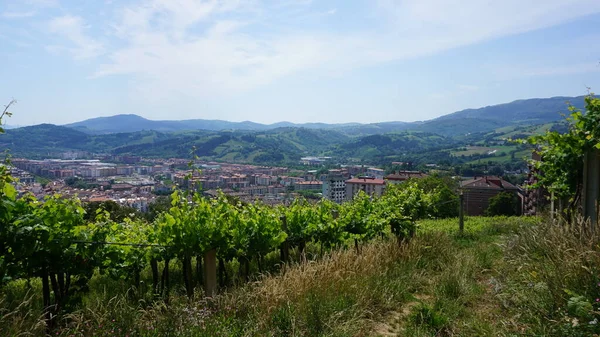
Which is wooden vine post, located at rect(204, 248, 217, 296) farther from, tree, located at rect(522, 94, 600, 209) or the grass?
tree, located at rect(522, 94, 600, 209)

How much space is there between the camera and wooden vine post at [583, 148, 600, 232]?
5.18 meters

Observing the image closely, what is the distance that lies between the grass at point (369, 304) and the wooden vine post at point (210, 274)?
14cm

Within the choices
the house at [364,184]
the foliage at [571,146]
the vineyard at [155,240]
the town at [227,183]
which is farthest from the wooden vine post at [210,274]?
the house at [364,184]

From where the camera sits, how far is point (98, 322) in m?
3.51

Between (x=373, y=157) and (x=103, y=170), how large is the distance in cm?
10699

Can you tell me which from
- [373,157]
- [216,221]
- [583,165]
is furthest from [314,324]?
[373,157]

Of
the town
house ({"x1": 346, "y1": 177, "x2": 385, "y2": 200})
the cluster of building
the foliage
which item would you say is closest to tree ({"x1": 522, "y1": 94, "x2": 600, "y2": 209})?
the foliage

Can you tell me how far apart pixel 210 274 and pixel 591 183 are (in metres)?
4.84

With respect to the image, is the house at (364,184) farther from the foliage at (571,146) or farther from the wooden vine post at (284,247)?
the wooden vine post at (284,247)

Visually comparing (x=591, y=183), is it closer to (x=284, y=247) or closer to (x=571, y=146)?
(x=571, y=146)

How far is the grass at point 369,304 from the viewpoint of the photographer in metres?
3.44

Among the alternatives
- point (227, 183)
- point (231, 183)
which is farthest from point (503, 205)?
point (227, 183)

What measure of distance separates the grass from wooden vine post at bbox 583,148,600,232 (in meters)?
0.66

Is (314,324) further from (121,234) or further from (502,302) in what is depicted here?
(121,234)
